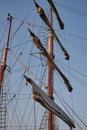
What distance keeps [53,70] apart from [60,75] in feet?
2.91

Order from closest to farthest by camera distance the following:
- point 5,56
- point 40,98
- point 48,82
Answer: point 40,98
point 48,82
point 5,56

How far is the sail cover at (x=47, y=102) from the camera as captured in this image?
14623 millimetres

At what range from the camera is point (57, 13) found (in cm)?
2706

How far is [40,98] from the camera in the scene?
1462 cm

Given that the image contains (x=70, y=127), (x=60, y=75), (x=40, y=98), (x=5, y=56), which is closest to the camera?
(x=40, y=98)

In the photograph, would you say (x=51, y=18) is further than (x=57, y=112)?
Yes

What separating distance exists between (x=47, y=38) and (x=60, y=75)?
3974 millimetres

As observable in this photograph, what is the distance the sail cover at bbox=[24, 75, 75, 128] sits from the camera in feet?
48.0

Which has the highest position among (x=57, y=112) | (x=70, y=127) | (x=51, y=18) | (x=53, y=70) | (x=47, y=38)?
(x=51, y=18)

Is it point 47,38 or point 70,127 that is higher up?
point 47,38

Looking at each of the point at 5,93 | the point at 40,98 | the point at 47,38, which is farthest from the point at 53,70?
the point at 40,98

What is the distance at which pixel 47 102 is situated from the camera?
16203mm

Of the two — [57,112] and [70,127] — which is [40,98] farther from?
[70,127]

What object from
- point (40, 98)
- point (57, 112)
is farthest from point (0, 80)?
point (40, 98)
